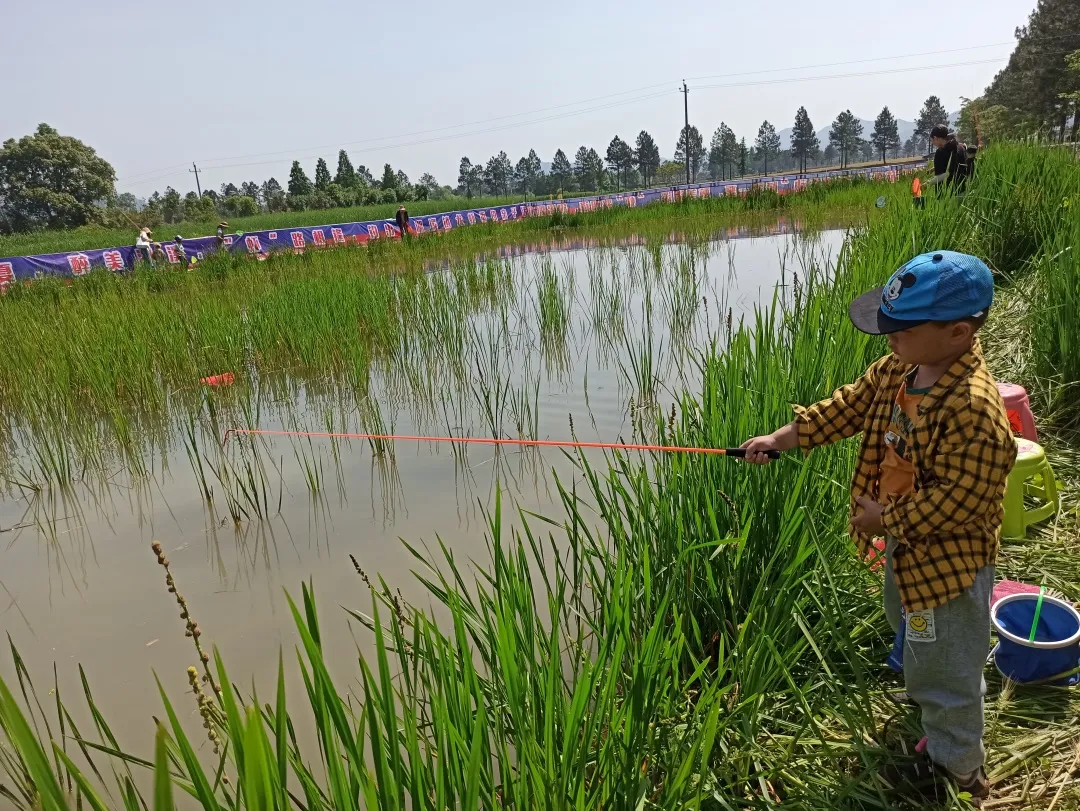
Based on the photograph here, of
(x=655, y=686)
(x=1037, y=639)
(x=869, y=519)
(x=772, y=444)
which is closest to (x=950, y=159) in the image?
(x=1037, y=639)

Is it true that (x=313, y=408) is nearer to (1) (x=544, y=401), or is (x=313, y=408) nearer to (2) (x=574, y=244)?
(1) (x=544, y=401)

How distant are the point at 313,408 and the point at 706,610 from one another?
316 cm

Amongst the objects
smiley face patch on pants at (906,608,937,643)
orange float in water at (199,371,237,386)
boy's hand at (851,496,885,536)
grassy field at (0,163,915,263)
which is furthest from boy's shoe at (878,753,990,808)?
grassy field at (0,163,915,263)

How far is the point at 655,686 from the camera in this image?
3.78 feet

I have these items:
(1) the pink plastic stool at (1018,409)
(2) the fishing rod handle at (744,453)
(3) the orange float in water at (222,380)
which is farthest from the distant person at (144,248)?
(1) the pink plastic stool at (1018,409)

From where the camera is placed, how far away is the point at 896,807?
1192 mm

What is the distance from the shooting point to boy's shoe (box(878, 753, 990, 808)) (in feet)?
3.91

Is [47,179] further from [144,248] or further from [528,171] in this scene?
[528,171]

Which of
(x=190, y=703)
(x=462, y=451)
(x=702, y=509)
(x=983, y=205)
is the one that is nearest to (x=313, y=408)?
(x=462, y=451)

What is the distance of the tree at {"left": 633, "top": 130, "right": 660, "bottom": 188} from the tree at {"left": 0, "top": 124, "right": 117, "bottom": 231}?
5572 centimetres

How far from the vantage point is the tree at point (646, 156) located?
250 ft

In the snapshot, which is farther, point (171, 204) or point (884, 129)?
point (884, 129)

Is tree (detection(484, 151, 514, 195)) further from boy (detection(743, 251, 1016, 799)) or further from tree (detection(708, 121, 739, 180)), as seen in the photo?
boy (detection(743, 251, 1016, 799))

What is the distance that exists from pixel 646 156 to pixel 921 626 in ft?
270
